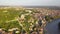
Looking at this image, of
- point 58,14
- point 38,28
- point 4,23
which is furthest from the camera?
point 58,14

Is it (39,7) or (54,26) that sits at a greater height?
(39,7)

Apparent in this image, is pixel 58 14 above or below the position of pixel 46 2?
below

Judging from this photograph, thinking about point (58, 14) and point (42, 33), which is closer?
point (42, 33)

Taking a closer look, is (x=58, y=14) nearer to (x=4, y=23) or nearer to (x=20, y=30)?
(x=20, y=30)

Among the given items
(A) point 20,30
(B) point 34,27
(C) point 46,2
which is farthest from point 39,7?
(A) point 20,30

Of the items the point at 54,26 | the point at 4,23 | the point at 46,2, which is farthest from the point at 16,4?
the point at 54,26

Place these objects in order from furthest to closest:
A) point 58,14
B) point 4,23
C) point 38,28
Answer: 1. point 58,14
2. point 38,28
3. point 4,23

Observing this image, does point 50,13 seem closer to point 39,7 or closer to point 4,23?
point 39,7

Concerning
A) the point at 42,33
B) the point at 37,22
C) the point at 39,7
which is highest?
the point at 39,7

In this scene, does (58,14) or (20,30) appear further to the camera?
Result: (58,14)
